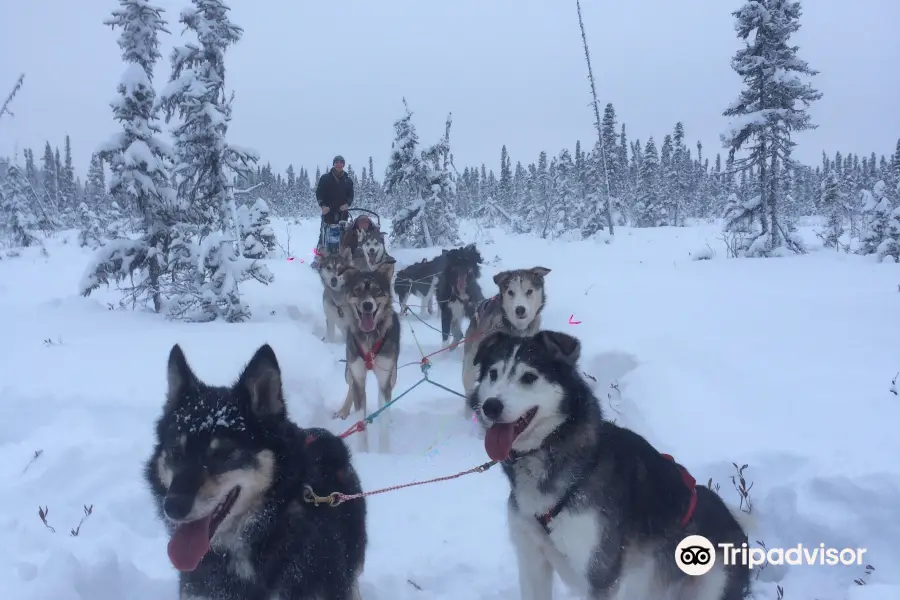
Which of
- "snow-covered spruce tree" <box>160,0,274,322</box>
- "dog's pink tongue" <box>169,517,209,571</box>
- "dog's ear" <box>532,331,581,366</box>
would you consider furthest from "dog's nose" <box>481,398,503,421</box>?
"snow-covered spruce tree" <box>160,0,274,322</box>

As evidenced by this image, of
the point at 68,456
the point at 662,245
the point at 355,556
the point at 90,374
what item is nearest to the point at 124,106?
the point at 90,374

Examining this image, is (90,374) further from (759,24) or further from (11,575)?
(759,24)

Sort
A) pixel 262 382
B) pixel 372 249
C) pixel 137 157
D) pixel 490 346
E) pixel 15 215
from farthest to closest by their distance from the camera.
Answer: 1. pixel 15 215
2. pixel 372 249
3. pixel 137 157
4. pixel 490 346
5. pixel 262 382

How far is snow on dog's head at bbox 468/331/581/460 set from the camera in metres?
2.73

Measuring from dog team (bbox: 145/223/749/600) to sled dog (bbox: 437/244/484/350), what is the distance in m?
5.96

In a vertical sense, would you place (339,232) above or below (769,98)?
below

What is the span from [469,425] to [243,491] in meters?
4.38

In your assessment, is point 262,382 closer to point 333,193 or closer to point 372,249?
point 372,249

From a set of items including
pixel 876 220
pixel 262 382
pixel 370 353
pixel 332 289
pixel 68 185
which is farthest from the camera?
pixel 68 185

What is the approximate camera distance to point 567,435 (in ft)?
9.14

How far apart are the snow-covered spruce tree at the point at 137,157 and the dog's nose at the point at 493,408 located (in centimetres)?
850

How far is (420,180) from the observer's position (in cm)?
2050

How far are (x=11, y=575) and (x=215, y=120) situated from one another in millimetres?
8747

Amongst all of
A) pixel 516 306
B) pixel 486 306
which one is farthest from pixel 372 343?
pixel 486 306
